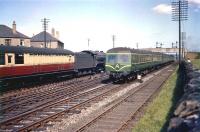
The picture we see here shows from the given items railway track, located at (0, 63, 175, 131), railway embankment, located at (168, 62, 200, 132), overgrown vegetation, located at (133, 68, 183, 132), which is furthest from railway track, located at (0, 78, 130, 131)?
railway embankment, located at (168, 62, 200, 132)

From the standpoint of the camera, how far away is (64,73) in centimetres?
3372

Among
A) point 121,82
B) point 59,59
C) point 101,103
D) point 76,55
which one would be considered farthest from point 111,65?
point 101,103

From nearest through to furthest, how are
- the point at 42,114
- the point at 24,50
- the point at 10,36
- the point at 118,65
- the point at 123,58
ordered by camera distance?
1. the point at 42,114
2. the point at 24,50
3. the point at 118,65
4. the point at 123,58
5. the point at 10,36

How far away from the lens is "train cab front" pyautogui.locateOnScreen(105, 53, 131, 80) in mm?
28719

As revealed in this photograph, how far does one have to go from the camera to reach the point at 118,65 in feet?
94.9

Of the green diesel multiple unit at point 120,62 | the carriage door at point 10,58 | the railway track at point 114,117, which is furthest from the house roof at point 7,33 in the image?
the railway track at point 114,117

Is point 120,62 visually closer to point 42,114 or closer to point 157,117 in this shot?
point 42,114

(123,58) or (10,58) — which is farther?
(123,58)

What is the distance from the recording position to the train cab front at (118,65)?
28719 millimetres

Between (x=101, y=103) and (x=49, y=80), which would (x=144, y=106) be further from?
(x=49, y=80)

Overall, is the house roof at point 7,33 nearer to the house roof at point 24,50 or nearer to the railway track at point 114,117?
the house roof at point 24,50

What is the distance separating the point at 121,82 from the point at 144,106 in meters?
13.2

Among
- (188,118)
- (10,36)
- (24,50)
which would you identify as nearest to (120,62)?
(24,50)

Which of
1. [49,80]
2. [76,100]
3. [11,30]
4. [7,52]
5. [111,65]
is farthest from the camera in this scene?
[11,30]
